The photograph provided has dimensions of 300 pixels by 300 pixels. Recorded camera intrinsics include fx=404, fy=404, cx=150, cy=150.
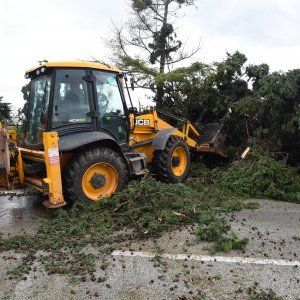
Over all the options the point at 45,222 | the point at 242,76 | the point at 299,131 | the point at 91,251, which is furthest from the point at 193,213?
the point at 242,76

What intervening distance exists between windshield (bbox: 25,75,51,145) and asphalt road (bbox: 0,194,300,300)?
201cm

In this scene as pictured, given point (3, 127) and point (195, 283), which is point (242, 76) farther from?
point (195, 283)

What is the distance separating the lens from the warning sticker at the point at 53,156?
620cm

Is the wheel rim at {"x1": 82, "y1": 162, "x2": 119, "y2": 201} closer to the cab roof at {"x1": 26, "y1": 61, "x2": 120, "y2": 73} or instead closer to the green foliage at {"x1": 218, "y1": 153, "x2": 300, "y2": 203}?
the cab roof at {"x1": 26, "y1": 61, "x2": 120, "y2": 73}

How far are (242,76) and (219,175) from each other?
319cm

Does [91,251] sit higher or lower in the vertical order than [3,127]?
lower

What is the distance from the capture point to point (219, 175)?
29.0 feet

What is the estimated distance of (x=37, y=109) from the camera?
746cm

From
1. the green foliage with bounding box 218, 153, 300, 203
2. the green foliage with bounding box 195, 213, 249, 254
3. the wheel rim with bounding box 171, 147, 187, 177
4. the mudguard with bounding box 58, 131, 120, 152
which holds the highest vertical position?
the mudguard with bounding box 58, 131, 120, 152

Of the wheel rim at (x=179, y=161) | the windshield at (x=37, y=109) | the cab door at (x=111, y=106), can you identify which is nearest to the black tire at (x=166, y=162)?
the wheel rim at (x=179, y=161)

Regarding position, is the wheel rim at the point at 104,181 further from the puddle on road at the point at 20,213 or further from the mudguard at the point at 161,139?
the mudguard at the point at 161,139

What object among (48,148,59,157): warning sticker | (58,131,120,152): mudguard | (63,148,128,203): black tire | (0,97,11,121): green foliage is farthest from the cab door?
(0,97,11,121): green foliage

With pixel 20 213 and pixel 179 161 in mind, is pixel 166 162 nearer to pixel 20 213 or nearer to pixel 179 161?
pixel 179 161

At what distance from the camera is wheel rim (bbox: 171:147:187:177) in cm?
903
